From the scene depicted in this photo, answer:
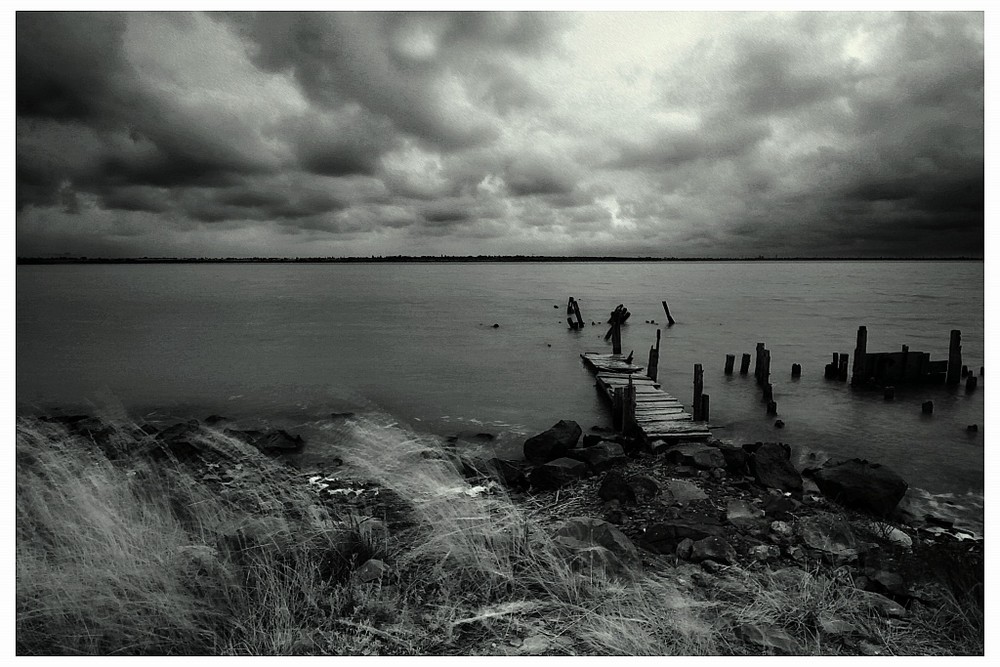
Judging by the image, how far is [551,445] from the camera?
39.3ft

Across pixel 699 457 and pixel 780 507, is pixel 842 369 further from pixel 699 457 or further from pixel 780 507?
pixel 780 507

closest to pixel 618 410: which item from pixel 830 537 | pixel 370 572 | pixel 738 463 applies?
pixel 738 463

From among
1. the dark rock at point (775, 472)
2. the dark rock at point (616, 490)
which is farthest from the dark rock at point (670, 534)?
the dark rock at point (775, 472)

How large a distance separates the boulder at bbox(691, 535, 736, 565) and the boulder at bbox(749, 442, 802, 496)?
3493mm

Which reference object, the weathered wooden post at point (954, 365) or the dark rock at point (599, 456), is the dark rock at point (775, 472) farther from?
the weathered wooden post at point (954, 365)

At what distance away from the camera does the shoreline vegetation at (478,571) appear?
4.74m

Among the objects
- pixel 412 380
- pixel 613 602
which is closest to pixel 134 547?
pixel 613 602

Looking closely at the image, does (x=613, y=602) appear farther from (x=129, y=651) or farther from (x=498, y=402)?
(x=498, y=402)

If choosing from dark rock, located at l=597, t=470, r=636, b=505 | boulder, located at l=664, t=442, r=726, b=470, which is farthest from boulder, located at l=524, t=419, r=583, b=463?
dark rock, located at l=597, t=470, r=636, b=505

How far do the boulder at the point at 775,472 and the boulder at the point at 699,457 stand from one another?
2.20 feet

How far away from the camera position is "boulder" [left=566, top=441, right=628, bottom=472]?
11048 millimetres

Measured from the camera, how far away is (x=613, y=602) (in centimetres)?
514

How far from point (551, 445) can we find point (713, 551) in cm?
540
